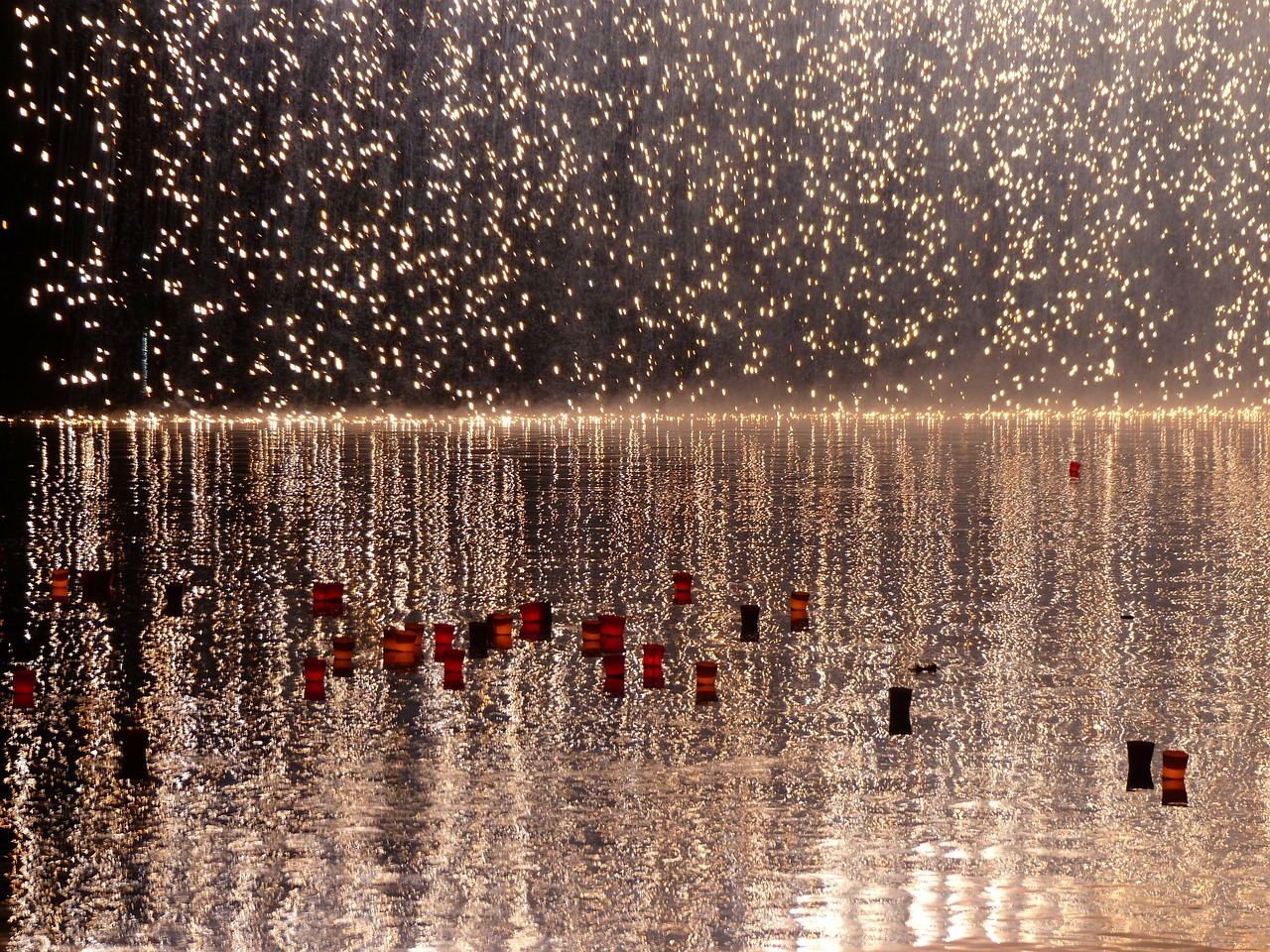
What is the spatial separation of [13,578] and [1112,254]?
1231 inches

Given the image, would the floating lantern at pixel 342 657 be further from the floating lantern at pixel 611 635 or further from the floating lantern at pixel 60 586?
the floating lantern at pixel 60 586

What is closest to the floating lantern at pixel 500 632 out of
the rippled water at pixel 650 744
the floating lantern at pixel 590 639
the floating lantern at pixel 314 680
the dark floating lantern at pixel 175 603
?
the rippled water at pixel 650 744

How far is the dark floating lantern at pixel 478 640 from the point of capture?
5301 mm

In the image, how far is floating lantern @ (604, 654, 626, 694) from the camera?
15.7 feet

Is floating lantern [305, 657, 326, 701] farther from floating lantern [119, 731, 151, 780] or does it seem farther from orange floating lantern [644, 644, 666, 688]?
orange floating lantern [644, 644, 666, 688]

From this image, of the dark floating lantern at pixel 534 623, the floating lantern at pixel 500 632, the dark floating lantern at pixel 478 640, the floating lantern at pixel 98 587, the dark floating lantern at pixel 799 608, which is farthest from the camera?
the floating lantern at pixel 98 587

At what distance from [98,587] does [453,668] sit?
2.35m

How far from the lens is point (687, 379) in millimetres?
31391

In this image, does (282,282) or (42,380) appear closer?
(42,380)

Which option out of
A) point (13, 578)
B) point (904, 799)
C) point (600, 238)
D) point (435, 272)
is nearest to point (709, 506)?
point (13, 578)

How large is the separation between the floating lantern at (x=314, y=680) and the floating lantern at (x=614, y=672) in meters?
0.85

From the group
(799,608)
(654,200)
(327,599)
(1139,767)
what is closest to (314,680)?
(327,599)

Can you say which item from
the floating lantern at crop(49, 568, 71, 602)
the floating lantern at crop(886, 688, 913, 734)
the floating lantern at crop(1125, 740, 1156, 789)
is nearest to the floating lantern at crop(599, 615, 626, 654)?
the floating lantern at crop(886, 688, 913, 734)

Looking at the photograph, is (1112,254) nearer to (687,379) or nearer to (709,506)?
(687,379)
